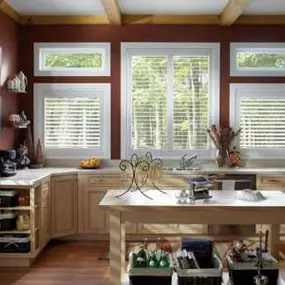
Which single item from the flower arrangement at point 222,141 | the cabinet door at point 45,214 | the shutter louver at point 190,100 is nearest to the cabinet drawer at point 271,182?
the flower arrangement at point 222,141

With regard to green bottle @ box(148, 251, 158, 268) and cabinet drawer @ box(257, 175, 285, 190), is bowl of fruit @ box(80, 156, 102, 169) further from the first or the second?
green bottle @ box(148, 251, 158, 268)

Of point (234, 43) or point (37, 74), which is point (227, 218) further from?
point (37, 74)

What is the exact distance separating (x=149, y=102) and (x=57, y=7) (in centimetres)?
171

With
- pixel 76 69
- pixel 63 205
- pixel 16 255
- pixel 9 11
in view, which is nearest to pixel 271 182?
pixel 63 205

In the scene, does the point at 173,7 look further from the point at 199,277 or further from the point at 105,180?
the point at 199,277

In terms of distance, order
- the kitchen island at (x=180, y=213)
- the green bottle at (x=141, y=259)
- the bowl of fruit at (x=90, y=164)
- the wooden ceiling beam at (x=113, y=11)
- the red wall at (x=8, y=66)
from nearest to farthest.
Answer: the kitchen island at (x=180, y=213) < the green bottle at (x=141, y=259) < the wooden ceiling beam at (x=113, y=11) < the red wall at (x=8, y=66) < the bowl of fruit at (x=90, y=164)

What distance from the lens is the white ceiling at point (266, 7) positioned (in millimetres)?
5492

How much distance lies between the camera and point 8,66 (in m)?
5.85

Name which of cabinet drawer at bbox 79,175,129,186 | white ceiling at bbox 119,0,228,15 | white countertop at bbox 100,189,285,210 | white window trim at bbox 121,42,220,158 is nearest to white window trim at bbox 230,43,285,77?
white window trim at bbox 121,42,220,158

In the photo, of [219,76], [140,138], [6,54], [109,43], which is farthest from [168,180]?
[6,54]

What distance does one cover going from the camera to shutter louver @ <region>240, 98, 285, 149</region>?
20.8 ft

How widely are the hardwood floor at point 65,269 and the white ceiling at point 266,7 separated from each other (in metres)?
3.48

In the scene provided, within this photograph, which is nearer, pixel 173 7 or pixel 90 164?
pixel 173 7

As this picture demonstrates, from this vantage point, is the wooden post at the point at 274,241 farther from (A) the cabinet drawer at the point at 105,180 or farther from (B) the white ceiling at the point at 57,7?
(B) the white ceiling at the point at 57,7
